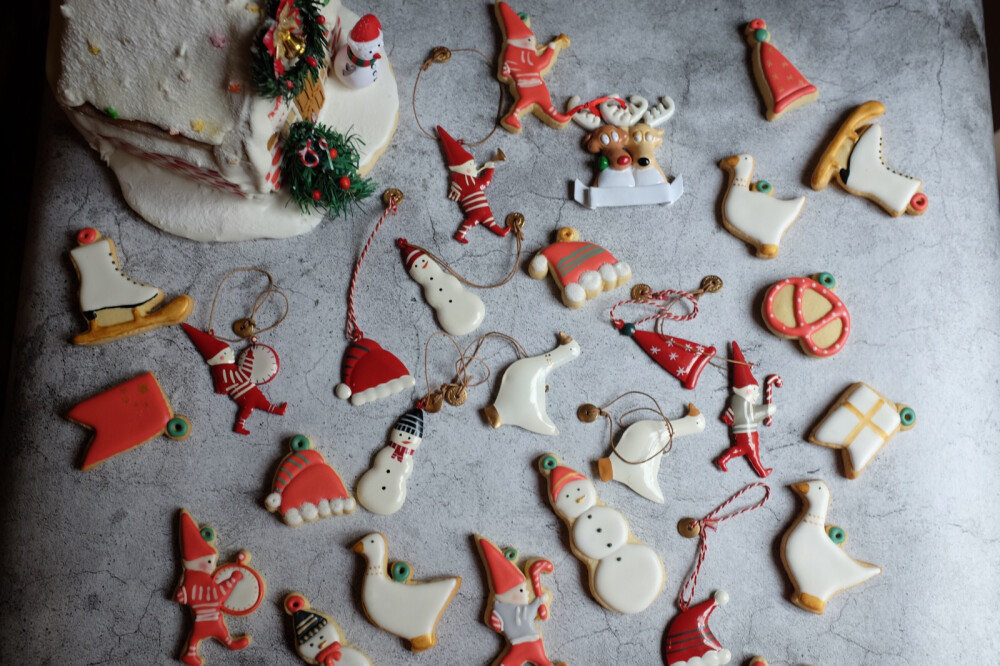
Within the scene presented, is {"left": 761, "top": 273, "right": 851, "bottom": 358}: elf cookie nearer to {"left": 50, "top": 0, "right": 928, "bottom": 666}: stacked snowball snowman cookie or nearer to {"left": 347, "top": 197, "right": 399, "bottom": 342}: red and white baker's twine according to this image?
{"left": 50, "top": 0, "right": 928, "bottom": 666}: stacked snowball snowman cookie

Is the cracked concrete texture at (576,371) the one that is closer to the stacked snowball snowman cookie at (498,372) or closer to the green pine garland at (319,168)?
the stacked snowball snowman cookie at (498,372)

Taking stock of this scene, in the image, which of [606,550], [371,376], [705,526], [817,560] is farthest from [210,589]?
[817,560]

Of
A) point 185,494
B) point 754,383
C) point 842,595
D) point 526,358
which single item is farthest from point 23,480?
point 842,595

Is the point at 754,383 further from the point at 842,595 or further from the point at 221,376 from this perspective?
the point at 221,376

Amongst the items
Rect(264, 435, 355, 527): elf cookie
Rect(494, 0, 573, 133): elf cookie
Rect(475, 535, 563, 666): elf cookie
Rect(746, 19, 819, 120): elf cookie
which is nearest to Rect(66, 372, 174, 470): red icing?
Rect(264, 435, 355, 527): elf cookie

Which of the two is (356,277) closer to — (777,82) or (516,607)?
(516,607)

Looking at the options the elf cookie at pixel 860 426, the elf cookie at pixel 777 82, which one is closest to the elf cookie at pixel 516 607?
the elf cookie at pixel 860 426

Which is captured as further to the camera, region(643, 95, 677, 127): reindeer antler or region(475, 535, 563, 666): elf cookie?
region(643, 95, 677, 127): reindeer antler
